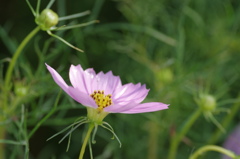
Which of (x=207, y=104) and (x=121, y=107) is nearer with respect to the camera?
(x=121, y=107)

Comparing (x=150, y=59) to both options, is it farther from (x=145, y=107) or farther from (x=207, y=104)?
(x=145, y=107)

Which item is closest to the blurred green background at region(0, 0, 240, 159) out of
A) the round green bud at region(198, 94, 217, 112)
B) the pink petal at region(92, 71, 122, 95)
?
the round green bud at region(198, 94, 217, 112)

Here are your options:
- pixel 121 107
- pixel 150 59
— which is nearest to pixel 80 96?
pixel 121 107

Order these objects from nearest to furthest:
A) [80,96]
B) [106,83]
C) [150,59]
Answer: [80,96]
[106,83]
[150,59]

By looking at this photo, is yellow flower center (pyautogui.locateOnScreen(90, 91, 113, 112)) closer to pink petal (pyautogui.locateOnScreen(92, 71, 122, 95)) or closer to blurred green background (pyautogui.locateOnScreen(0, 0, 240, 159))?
pink petal (pyautogui.locateOnScreen(92, 71, 122, 95))

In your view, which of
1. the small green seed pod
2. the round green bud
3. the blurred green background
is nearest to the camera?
the small green seed pod

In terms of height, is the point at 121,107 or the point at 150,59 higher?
the point at 150,59

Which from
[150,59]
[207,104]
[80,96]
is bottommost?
[80,96]
